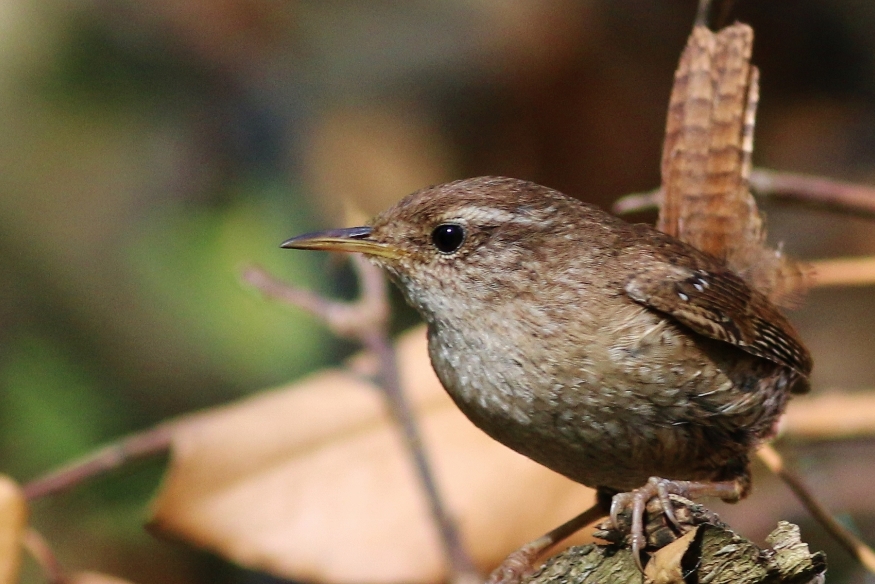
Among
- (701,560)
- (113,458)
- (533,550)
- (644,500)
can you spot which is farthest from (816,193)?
(113,458)

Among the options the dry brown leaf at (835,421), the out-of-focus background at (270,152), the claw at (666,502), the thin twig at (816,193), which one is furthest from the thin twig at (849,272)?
the claw at (666,502)

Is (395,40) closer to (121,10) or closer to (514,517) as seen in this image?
(121,10)

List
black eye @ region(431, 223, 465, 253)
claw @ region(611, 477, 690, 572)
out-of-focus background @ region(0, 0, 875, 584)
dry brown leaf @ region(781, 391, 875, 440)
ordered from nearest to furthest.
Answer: claw @ region(611, 477, 690, 572) < black eye @ region(431, 223, 465, 253) < dry brown leaf @ region(781, 391, 875, 440) < out-of-focus background @ region(0, 0, 875, 584)

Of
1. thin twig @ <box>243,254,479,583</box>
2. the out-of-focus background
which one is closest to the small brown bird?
thin twig @ <box>243,254,479,583</box>

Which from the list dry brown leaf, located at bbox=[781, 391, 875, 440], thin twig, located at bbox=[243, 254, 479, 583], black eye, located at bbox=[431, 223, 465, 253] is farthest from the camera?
dry brown leaf, located at bbox=[781, 391, 875, 440]

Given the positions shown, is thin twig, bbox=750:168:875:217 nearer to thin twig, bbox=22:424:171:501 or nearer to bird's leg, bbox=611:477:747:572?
bird's leg, bbox=611:477:747:572

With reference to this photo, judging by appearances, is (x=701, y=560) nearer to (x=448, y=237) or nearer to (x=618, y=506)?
(x=618, y=506)

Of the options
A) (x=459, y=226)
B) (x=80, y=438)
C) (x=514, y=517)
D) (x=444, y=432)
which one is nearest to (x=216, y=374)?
(x=80, y=438)

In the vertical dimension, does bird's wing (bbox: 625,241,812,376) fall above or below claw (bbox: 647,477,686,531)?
above
